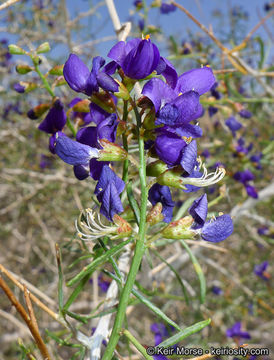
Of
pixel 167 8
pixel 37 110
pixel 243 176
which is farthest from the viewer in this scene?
pixel 167 8

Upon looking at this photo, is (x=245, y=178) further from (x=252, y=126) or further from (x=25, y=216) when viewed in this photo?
(x=25, y=216)

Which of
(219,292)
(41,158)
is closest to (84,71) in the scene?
(219,292)

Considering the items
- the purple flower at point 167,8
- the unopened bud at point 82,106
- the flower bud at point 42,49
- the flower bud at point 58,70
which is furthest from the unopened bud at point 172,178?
the purple flower at point 167,8

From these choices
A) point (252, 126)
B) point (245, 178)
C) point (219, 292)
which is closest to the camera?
point (245, 178)

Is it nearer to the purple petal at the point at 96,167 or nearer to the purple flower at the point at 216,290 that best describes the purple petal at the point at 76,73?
the purple petal at the point at 96,167

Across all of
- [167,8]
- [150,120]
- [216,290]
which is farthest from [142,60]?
[216,290]

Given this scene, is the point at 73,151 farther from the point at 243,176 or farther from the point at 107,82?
the point at 243,176
